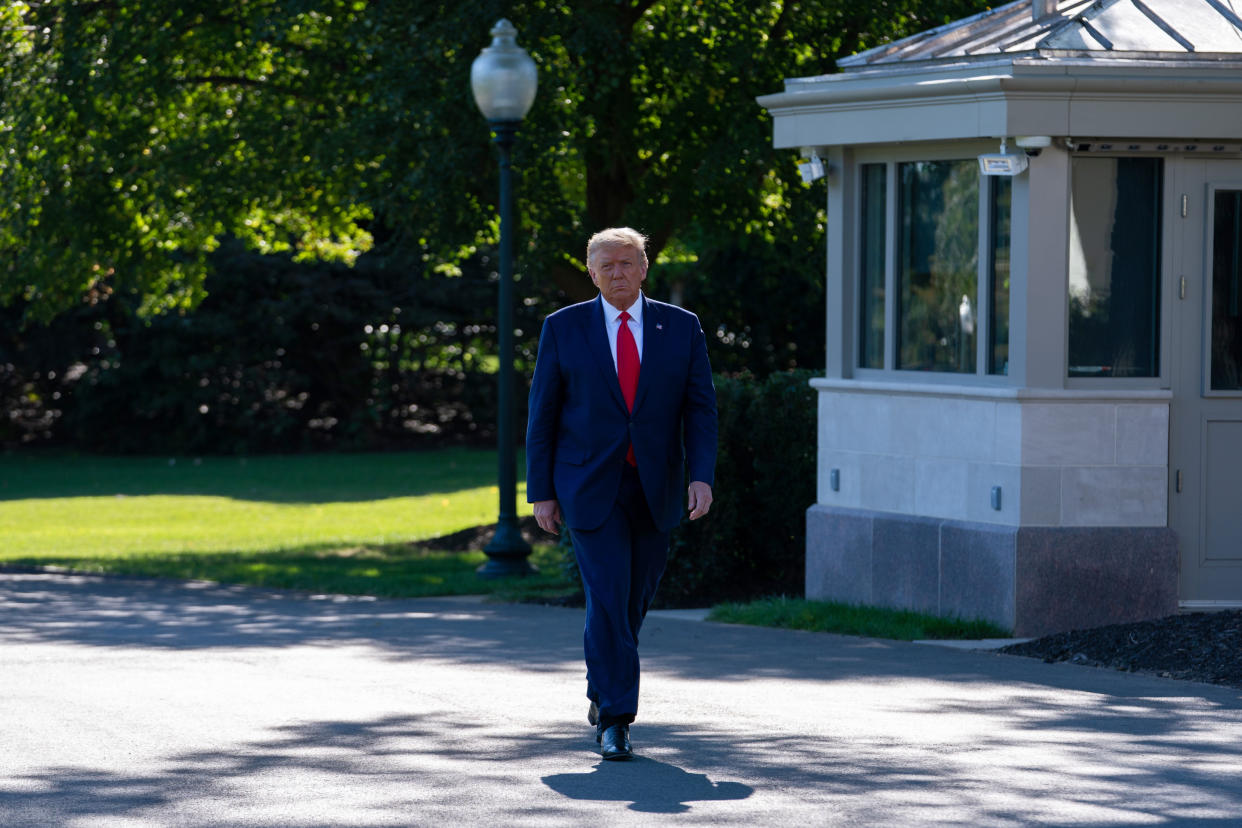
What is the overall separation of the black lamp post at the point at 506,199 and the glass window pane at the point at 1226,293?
16.9 ft

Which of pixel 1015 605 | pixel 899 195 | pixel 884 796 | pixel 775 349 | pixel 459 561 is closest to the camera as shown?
pixel 884 796

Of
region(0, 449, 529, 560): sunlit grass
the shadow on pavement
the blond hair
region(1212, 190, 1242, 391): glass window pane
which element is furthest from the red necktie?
region(0, 449, 529, 560): sunlit grass

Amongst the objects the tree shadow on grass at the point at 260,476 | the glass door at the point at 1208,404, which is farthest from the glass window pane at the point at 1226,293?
the tree shadow on grass at the point at 260,476

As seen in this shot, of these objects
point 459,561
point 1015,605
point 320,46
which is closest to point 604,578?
point 1015,605

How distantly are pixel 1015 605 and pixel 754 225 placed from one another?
23.9ft

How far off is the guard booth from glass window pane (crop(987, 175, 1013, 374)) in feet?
0.04

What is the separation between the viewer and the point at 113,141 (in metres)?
16.4

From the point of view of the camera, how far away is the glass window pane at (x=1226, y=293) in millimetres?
10312

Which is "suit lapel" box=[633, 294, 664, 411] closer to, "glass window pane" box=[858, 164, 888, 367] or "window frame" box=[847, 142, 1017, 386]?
"window frame" box=[847, 142, 1017, 386]

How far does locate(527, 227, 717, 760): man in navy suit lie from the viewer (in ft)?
22.2

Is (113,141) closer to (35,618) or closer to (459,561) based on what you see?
(459,561)

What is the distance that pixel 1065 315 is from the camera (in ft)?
33.2

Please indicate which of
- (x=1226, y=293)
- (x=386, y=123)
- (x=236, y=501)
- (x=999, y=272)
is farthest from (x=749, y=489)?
(x=236, y=501)

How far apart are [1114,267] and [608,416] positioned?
14.7ft
